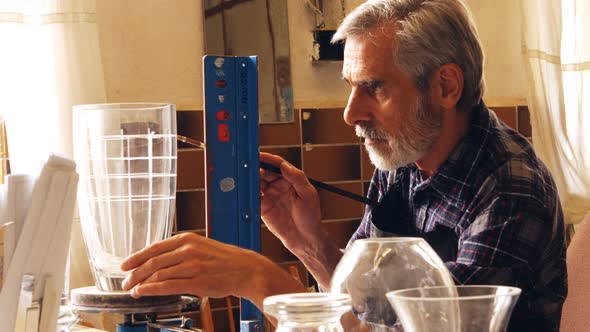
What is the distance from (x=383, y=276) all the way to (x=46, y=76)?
188 cm

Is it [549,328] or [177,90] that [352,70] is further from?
[177,90]

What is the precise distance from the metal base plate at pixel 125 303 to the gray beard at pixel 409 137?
0.71 meters

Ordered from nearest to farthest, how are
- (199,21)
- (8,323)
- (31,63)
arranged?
1. (8,323)
2. (31,63)
3. (199,21)

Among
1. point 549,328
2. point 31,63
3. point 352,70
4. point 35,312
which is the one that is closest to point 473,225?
point 549,328

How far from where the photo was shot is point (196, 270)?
123cm

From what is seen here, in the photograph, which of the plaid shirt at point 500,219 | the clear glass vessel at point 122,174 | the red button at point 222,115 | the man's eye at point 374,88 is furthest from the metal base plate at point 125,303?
the man's eye at point 374,88

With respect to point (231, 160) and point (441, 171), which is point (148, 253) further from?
point (441, 171)

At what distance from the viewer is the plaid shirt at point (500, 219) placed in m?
1.55

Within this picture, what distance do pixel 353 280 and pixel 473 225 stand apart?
965 mm

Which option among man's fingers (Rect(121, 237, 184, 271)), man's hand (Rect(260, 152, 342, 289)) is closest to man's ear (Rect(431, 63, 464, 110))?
man's hand (Rect(260, 152, 342, 289))

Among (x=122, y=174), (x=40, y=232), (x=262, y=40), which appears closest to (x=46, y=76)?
(x=262, y=40)

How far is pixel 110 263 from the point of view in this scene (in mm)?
1384

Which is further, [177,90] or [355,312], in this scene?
[177,90]

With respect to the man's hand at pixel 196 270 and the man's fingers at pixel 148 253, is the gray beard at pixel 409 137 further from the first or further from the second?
the man's fingers at pixel 148 253
